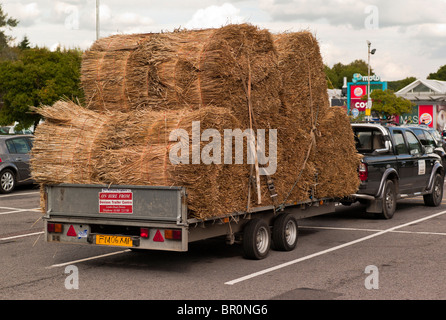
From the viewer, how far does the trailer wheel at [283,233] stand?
9.66m

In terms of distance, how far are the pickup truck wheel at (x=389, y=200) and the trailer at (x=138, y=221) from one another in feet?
15.8

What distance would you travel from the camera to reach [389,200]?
1370 centimetres

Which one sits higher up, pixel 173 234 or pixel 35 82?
pixel 35 82

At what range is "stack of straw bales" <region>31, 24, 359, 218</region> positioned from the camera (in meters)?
7.98

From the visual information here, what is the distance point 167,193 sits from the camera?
777 centimetres

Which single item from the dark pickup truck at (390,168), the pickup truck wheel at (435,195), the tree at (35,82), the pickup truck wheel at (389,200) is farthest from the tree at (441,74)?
the pickup truck wheel at (389,200)

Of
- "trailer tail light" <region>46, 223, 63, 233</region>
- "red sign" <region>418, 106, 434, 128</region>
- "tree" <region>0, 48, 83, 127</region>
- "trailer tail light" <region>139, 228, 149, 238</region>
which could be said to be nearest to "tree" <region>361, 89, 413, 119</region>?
"red sign" <region>418, 106, 434, 128</region>

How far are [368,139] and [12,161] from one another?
10522 mm

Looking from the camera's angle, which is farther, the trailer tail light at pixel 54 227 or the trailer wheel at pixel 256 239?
the trailer wheel at pixel 256 239

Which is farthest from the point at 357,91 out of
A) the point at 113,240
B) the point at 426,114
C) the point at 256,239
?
the point at 113,240

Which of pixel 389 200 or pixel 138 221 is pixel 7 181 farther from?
pixel 138 221

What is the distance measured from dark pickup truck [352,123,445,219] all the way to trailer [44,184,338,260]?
443cm

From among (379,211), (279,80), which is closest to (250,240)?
(279,80)

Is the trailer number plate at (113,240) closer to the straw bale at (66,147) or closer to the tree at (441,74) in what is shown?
the straw bale at (66,147)
